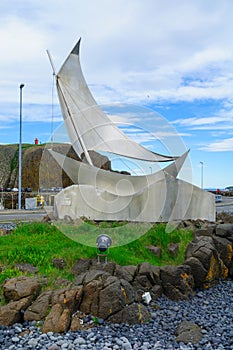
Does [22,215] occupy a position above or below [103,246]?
below

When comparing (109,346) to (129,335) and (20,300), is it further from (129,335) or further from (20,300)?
(20,300)

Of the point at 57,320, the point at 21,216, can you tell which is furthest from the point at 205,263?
the point at 21,216

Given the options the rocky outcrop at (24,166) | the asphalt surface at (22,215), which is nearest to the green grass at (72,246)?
the asphalt surface at (22,215)

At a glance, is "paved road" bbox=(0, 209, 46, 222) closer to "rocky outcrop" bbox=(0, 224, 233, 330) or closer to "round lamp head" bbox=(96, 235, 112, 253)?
"round lamp head" bbox=(96, 235, 112, 253)

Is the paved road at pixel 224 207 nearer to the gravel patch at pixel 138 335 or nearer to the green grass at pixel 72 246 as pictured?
the green grass at pixel 72 246

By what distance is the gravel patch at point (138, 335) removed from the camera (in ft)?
20.1

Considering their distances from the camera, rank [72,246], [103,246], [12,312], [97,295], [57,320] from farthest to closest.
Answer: [72,246] < [103,246] < [97,295] < [12,312] < [57,320]

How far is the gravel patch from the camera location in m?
6.12

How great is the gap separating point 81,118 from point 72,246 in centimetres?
880

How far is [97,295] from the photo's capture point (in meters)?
6.99

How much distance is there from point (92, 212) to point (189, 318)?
7866mm

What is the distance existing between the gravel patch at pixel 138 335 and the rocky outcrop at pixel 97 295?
0.50 ft

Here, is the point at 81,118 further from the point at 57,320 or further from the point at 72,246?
the point at 57,320

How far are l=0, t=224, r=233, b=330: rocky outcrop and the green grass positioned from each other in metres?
0.54
